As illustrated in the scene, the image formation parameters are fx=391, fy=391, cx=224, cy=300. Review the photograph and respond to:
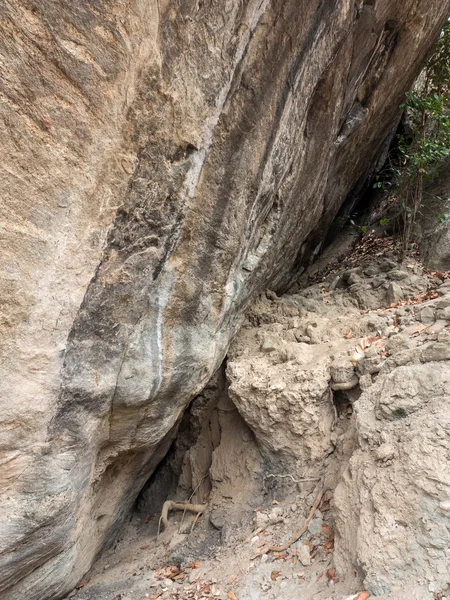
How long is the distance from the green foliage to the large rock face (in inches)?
89.1

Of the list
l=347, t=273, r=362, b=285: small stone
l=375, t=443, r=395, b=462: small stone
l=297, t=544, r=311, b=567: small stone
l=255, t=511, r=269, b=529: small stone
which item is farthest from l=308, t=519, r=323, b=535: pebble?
l=347, t=273, r=362, b=285: small stone

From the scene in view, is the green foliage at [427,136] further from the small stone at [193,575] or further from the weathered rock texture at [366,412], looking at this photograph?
the small stone at [193,575]

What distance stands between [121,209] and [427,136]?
590 cm

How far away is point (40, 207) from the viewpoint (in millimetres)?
2561

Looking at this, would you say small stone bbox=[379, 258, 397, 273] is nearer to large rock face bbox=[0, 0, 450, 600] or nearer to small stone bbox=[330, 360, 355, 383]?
large rock face bbox=[0, 0, 450, 600]

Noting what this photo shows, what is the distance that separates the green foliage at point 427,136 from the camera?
20.0ft

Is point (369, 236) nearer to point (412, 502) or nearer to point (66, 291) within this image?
point (412, 502)

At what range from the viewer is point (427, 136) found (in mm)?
6566

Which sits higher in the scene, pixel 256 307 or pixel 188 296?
pixel 256 307

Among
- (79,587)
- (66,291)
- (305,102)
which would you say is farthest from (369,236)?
(79,587)

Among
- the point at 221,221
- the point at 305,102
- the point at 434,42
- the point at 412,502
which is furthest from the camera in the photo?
the point at 434,42

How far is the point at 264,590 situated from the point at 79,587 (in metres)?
2.31

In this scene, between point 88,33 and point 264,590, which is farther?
point 264,590

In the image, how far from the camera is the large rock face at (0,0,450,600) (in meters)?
2.48
